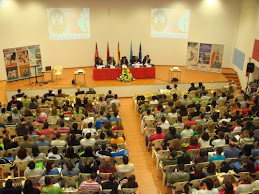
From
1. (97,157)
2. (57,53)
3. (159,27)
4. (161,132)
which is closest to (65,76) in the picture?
(57,53)

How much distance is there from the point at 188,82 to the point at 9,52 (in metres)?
9.42

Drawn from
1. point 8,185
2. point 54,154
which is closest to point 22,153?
point 54,154

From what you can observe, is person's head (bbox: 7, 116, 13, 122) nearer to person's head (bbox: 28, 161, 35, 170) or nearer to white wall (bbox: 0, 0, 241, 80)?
person's head (bbox: 28, 161, 35, 170)

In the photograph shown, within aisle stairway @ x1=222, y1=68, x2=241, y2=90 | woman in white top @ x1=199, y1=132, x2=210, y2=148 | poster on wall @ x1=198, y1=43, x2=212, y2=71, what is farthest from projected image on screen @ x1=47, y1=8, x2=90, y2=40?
woman in white top @ x1=199, y1=132, x2=210, y2=148

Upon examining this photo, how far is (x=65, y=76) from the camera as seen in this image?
54.7 feet

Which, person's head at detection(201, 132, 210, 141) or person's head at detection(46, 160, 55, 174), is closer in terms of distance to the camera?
person's head at detection(46, 160, 55, 174)

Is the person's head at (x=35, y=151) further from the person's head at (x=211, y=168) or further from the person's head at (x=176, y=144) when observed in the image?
the person's head at (x=211, y=168)

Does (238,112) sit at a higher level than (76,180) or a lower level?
higher

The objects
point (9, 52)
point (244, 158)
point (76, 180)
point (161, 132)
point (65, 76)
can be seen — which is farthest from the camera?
point (65, 76)

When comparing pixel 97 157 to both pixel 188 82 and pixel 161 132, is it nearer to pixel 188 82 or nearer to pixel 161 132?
pixel 161 132

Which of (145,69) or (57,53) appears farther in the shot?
(57,53)

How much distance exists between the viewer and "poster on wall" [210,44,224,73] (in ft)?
54.3

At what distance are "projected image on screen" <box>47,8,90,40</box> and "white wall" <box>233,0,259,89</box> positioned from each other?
29.7 feet

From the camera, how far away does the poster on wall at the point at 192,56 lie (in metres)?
17.2
